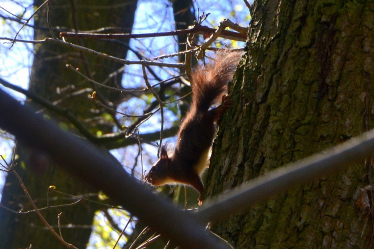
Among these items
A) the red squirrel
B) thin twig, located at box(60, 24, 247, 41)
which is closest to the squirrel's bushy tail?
the red squirrel

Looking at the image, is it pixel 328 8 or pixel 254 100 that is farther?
pixel 254 100

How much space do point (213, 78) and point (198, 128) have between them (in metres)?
0.43

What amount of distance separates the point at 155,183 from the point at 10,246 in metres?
2.35

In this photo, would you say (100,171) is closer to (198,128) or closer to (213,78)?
(213,78)

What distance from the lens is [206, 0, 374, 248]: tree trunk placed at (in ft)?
5.35

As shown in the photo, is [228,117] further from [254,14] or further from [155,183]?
[155,183]

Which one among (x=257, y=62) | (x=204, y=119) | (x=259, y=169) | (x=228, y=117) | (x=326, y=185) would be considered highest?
(x=204, y=119)

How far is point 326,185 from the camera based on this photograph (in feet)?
5.43

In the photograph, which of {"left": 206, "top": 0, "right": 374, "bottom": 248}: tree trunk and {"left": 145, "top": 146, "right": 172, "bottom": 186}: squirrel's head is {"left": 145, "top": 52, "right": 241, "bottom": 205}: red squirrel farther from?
{"left": 206, "top": 0, "right": 374, "bottom": 248}: tree trunk

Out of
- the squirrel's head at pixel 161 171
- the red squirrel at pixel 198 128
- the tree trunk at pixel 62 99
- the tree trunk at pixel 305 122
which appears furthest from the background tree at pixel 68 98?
the tree trunk at pixel 305 122

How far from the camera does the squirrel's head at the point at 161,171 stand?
4082 mm

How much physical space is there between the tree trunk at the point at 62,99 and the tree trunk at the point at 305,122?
3787 mm

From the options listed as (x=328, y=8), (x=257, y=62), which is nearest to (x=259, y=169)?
(x=257, y=62)

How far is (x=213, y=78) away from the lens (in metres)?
3.05
